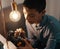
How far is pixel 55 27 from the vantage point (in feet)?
4.01

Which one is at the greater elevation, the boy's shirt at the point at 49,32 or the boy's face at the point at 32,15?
the boy's face at the point at 32,15

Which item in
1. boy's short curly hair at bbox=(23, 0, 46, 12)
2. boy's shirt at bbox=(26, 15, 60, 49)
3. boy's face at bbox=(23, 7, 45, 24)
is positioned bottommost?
boy's shirt at bbox=(26, 15, 60, 49)

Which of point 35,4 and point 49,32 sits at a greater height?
point 35,4

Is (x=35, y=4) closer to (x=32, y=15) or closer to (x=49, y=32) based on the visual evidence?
(x=32, y=15)

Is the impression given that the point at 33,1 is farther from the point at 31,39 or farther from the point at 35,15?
the point at 31,39

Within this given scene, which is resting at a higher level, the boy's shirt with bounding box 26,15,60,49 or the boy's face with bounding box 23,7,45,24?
the boy's face with bounding box 23,7,45,24

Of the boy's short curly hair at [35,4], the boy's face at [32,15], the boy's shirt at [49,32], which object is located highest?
the boy's short curly hair at [35,4]

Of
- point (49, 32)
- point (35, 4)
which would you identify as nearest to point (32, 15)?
point (35, 4)

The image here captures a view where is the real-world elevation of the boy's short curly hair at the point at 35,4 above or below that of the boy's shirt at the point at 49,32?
above

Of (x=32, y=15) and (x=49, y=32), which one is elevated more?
(x=32, y=15)

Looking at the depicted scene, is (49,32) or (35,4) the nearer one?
(35,4)

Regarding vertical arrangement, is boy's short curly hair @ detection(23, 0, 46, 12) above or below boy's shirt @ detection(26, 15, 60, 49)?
above

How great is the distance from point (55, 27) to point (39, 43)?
195mm

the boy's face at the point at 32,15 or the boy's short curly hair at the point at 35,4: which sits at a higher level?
the boy's short curly hair at the point at 35,4
